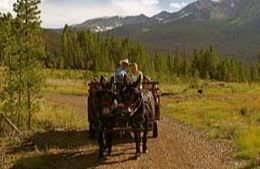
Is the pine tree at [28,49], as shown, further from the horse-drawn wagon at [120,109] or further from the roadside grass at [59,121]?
the horse-drawn wagon at [120,109]

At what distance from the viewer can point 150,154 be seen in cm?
1820

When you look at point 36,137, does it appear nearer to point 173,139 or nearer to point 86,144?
point 86,144

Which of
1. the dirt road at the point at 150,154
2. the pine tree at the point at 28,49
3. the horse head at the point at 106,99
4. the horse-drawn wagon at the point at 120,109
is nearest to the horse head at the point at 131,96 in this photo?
the horse-drawn wagon at the point at 120,109

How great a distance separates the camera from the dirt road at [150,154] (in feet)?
55.0

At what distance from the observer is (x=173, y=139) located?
2200 cm

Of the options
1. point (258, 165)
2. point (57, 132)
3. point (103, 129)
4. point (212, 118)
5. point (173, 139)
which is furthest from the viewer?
point (212, 118)

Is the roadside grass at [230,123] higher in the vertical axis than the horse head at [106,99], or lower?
lower

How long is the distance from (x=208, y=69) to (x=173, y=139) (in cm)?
12627

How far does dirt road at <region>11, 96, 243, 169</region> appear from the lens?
16.8m

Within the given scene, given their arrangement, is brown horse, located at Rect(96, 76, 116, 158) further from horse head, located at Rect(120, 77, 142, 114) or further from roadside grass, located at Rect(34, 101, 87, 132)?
roadside grass, located at Rect(34, 101, 87, 132)

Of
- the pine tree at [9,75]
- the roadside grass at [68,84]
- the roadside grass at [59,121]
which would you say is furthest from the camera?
the roadside grass at [68,84]

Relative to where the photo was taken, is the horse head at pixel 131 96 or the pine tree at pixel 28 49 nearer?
the horse head at pixel 131 96

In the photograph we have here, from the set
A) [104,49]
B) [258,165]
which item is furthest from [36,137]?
[104,49]

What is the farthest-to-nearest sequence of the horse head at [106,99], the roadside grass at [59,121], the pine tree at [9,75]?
the roadside grass at [59,121], the pine tree at [9,75], the horse head at [106,99]
